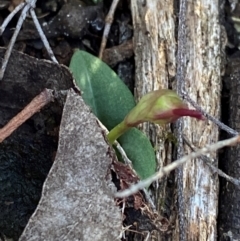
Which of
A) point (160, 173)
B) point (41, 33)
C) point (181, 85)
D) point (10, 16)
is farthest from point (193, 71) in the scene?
point (160, 173)

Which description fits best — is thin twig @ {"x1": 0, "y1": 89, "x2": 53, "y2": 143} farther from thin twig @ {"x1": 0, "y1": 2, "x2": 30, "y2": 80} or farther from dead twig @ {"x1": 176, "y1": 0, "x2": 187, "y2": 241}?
dead twig @ {"x1": 176, "y1": 0, "x2": 187, "y2": 241}

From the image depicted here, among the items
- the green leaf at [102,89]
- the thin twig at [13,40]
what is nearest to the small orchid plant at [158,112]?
the green leaf at [102,89]

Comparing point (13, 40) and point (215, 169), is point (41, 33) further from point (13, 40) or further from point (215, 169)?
point (215, 169)

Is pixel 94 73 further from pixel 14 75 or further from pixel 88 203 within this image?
pixel 88 203

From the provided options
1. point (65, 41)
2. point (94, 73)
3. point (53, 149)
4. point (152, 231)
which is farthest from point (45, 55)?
point (152, 231)

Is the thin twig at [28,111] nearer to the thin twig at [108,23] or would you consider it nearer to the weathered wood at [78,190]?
the weathered wood at [78,190]
